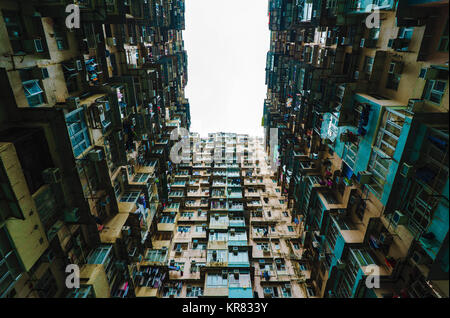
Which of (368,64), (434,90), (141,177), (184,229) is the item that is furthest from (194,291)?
(368,64)

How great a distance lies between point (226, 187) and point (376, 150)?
892 inches

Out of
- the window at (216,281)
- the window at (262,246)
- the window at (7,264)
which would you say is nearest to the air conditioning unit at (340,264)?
the window at (216,281)

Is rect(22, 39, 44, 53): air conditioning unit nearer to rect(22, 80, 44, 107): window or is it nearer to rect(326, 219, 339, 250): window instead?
rect(22, 80, 44, 107): window

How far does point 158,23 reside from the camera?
31219 mm

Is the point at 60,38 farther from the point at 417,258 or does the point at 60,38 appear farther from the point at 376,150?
the point at 417,258

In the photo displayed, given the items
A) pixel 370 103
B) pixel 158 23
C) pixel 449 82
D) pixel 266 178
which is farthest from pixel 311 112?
pixel 158 23

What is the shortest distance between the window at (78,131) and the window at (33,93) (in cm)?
195

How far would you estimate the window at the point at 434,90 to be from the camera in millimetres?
11075

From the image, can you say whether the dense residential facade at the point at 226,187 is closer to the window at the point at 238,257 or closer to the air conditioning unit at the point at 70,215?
the air conditioning unit at the point at 70,215

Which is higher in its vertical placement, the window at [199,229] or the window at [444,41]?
the window at [444,41]

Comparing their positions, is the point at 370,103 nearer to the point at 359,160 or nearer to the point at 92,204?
the point at 359,160

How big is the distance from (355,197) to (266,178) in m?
25.3

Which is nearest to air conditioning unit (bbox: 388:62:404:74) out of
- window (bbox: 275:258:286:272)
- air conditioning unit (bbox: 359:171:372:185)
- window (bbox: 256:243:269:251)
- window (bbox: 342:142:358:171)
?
window (bbox: 342:142:358:171)
